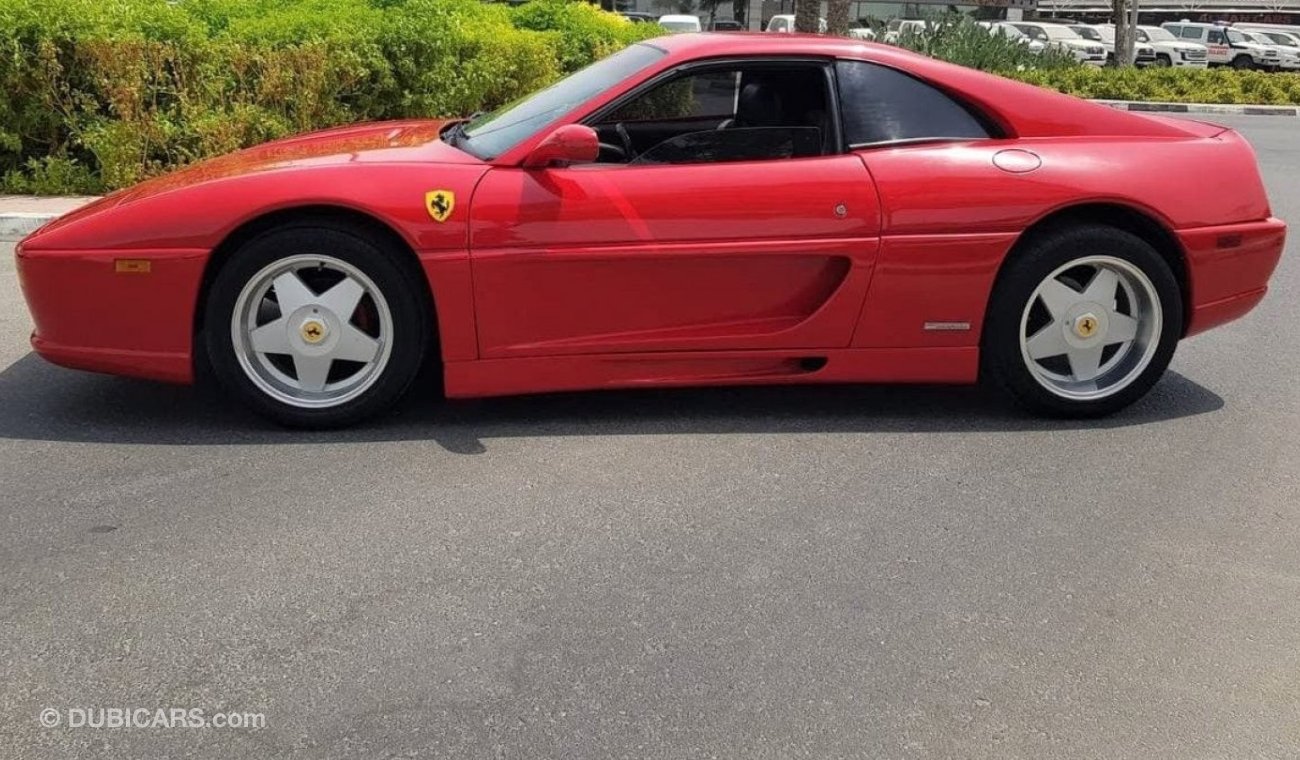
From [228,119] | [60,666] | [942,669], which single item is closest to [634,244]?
[942,669]

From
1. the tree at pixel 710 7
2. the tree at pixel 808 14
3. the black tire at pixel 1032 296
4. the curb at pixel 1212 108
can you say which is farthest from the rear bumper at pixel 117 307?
the tree at pixel 710 7

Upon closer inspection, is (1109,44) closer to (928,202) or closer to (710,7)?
(710,7)

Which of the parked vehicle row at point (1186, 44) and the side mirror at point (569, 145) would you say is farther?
the parked vehicle row at point (1186, 44)

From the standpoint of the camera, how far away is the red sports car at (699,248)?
4125mm

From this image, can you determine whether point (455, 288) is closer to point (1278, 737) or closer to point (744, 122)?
point (744, 122)

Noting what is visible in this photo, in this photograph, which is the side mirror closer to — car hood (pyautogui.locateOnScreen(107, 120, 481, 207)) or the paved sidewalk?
car hood (pyautogui.locateOnScreen(107, 120, 481, 207))

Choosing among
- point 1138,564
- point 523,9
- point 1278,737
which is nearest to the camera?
point 1278,737

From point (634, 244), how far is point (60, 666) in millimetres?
2201

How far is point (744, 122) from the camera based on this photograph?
15.5ft

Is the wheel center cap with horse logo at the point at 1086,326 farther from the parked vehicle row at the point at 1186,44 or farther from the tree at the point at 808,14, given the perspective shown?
the parked vehicle row at the point at 1186,44

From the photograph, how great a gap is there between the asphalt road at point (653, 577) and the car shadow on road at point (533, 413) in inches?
0.7

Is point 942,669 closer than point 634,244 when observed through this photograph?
Yes

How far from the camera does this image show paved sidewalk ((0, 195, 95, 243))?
298 inches

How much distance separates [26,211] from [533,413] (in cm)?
491
